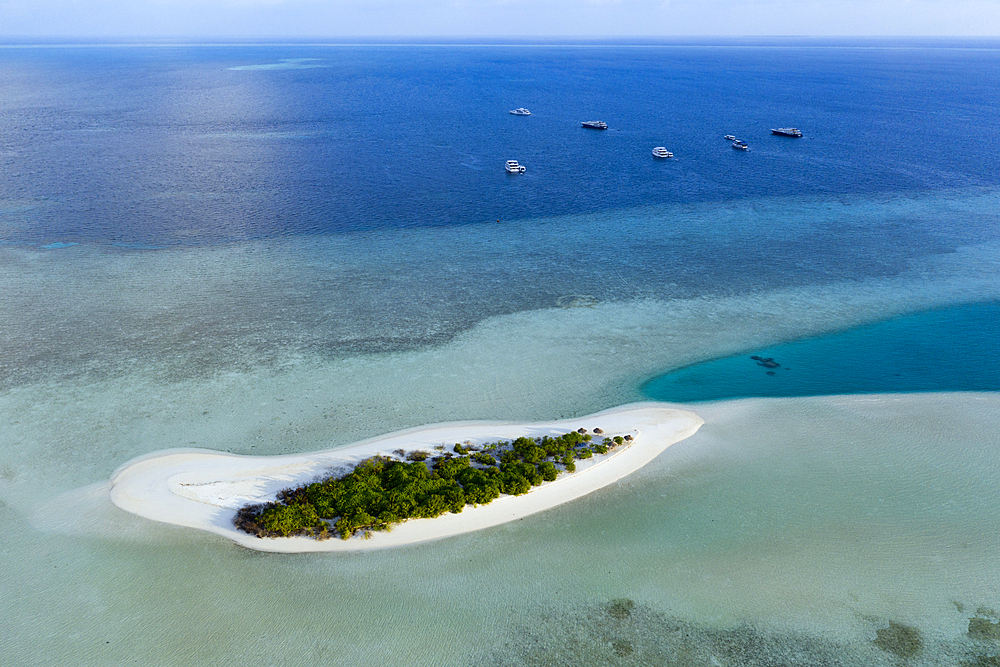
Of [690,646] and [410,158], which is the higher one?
[410,158]

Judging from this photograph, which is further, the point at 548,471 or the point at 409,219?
the point at 409,219

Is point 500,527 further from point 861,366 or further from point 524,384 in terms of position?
point 861,366

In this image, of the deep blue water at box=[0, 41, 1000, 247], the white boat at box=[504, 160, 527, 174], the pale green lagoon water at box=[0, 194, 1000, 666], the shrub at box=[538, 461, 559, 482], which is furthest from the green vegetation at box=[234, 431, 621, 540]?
the white boat at box=[504, 160, 527, 174]

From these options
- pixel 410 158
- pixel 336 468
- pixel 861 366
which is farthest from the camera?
pixel 410 158

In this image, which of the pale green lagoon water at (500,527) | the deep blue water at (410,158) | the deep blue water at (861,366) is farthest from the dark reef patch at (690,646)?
the deep blue water at (410,158)

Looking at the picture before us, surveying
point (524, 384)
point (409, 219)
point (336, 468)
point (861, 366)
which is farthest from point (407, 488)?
point (409, 219)

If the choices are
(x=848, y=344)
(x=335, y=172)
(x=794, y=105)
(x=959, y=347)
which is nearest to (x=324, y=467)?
(x=848, y=344)

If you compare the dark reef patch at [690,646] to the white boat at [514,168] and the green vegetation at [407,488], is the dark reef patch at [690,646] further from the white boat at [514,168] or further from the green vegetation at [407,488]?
the white boat at [514,168]
